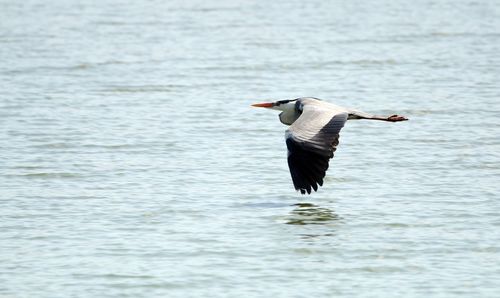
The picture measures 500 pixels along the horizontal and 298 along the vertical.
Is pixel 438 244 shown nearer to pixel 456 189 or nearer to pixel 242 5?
pixel 456 189

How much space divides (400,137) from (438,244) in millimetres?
5071

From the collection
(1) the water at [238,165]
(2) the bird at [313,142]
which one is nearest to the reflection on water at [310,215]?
(1) the water at [238,165]

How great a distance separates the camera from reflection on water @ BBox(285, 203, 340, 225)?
10.6 m

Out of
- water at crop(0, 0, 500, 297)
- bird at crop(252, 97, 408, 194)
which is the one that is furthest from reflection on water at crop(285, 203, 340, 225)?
bird at crop(252, 97, 408, 194)

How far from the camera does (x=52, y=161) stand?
526 inches

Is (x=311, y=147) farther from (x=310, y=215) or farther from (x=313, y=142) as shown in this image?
(x=310, y=215)

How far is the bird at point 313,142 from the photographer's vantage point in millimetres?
10617

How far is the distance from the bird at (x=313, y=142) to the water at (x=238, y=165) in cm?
39

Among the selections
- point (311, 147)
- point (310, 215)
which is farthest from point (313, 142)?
point (310, 215)

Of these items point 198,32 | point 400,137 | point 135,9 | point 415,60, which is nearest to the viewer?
point 400,137

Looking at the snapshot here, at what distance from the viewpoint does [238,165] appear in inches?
515

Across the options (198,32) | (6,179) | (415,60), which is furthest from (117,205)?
(198,32)

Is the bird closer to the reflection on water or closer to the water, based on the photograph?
the reflection on water

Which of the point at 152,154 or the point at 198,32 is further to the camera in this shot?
the point at 198,32
